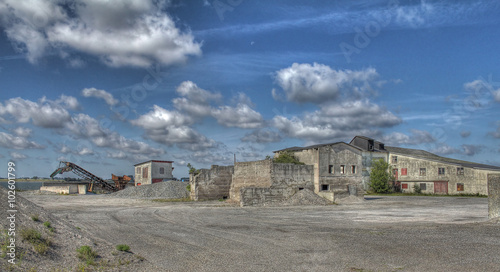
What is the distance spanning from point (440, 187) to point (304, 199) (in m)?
31.4

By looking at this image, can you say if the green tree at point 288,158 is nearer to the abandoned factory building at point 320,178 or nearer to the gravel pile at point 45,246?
the abandoned factory building at point 320,178

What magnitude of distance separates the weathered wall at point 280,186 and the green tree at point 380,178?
23709mm

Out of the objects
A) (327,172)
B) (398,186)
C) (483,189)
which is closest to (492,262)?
(327,172)

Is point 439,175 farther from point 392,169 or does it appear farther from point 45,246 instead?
point 45,246

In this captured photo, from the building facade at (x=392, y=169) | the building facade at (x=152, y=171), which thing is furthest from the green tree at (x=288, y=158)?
the building facade at (x=152, y=171)

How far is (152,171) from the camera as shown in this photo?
62.1 m

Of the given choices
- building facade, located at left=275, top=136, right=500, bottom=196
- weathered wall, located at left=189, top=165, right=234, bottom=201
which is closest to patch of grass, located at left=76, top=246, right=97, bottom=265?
building facade, located at left=275, top=136, right=500, bottom=196

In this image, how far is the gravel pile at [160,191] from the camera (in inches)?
1935

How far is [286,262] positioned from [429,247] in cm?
543

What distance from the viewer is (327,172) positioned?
135 ft

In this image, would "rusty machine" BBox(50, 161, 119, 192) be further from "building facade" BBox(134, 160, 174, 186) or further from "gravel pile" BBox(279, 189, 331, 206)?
"gravel pile" BBox(279, 189, 331, 206)

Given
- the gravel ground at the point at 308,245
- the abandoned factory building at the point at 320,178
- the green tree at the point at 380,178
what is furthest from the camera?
the green tree at the point at 380,178

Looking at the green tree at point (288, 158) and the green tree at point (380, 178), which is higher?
the green tree at point (288, 158)

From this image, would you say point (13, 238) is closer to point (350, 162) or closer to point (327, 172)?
point (327, 172)
